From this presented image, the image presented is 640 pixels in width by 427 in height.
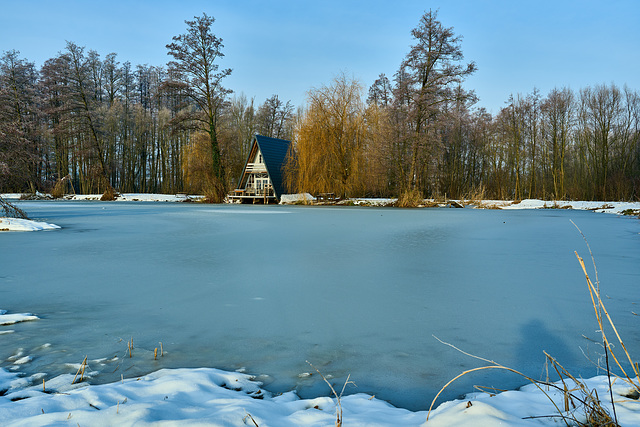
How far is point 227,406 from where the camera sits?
1.51 m

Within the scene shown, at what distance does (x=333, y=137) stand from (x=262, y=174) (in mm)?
8310

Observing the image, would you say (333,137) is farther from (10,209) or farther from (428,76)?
(10,209)

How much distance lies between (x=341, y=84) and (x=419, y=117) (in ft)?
15.3

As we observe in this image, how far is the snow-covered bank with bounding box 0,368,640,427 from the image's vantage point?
4.44ft

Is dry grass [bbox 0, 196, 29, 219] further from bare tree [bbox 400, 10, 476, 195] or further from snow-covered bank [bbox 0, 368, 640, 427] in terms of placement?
bare tree [bbox 400, 10, 476, 195]

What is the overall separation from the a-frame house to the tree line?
1.41m

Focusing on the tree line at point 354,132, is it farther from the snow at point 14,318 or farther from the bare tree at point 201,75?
the snow at point 14,318

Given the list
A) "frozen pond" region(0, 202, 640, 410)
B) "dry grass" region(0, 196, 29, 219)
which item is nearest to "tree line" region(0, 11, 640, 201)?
"dry grass" region(0, 196, 29, 219)

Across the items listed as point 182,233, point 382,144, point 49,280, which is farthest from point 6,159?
point 382,144

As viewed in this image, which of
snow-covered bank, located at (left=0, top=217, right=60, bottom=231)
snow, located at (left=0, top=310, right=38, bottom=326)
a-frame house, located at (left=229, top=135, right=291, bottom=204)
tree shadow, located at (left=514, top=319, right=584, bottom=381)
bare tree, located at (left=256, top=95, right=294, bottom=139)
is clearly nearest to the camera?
tree shadow, located at (left=514, top=319, right=584, bottom=381)

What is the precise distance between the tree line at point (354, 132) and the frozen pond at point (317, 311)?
13192 millimetres

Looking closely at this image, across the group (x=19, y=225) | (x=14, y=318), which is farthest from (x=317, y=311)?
(x=19, y=225)

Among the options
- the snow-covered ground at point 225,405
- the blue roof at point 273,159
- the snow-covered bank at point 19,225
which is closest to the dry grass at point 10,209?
the snow-covered bank at point 19,225

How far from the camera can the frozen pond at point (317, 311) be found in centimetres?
202
